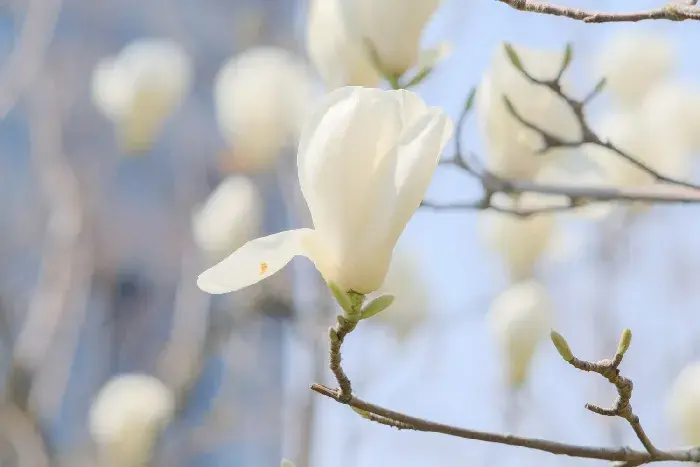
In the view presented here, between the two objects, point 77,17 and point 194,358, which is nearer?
point 194,358

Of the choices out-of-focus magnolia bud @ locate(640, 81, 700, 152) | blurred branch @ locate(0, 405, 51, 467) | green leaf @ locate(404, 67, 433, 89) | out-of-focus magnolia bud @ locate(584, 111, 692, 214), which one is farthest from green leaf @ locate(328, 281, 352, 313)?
blurred branch @ locate(0, 405, 51, 467)

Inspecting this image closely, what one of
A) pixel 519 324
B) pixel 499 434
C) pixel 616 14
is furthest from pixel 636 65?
pixel 499 434

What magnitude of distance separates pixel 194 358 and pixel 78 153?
5.78 feet

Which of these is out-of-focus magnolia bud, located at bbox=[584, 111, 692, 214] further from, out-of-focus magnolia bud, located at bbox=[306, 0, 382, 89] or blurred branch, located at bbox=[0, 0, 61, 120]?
blurred branch, located at bbox=[0, 0, 61, 120]

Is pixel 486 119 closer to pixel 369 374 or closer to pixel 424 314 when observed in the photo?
pixel 424 314

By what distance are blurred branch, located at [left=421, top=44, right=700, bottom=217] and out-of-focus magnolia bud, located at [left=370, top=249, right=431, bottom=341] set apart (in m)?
0.43

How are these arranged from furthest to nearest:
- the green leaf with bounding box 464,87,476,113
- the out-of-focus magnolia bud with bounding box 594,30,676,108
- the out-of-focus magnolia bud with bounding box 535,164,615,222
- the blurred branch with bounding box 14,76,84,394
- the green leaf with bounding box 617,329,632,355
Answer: the blurred branch with bounding box 14,76,84,394 < the out-of-focus magnolia bud with bounding box 594,30,676,108 < the out-of-focus magnolia bud with bounding box 535,164,615,222 < the green leaf with bounding box 464,87,476,113 < the green leaf with bounding box 617,329,632,355

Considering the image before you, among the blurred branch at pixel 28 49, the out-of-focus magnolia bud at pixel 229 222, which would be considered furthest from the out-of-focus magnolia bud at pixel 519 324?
the blurred branch at pixel 28 49

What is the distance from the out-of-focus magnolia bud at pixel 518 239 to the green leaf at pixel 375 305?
22.2 inches

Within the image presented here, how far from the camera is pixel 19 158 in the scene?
339 centimetres

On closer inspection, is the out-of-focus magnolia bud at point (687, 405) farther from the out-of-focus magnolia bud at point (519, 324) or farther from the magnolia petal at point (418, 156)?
the magnolia petal at point (418, 156)

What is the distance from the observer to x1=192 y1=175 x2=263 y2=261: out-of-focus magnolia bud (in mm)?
1425

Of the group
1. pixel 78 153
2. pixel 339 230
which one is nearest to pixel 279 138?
pixel 339 230

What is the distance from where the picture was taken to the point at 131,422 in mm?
1360
